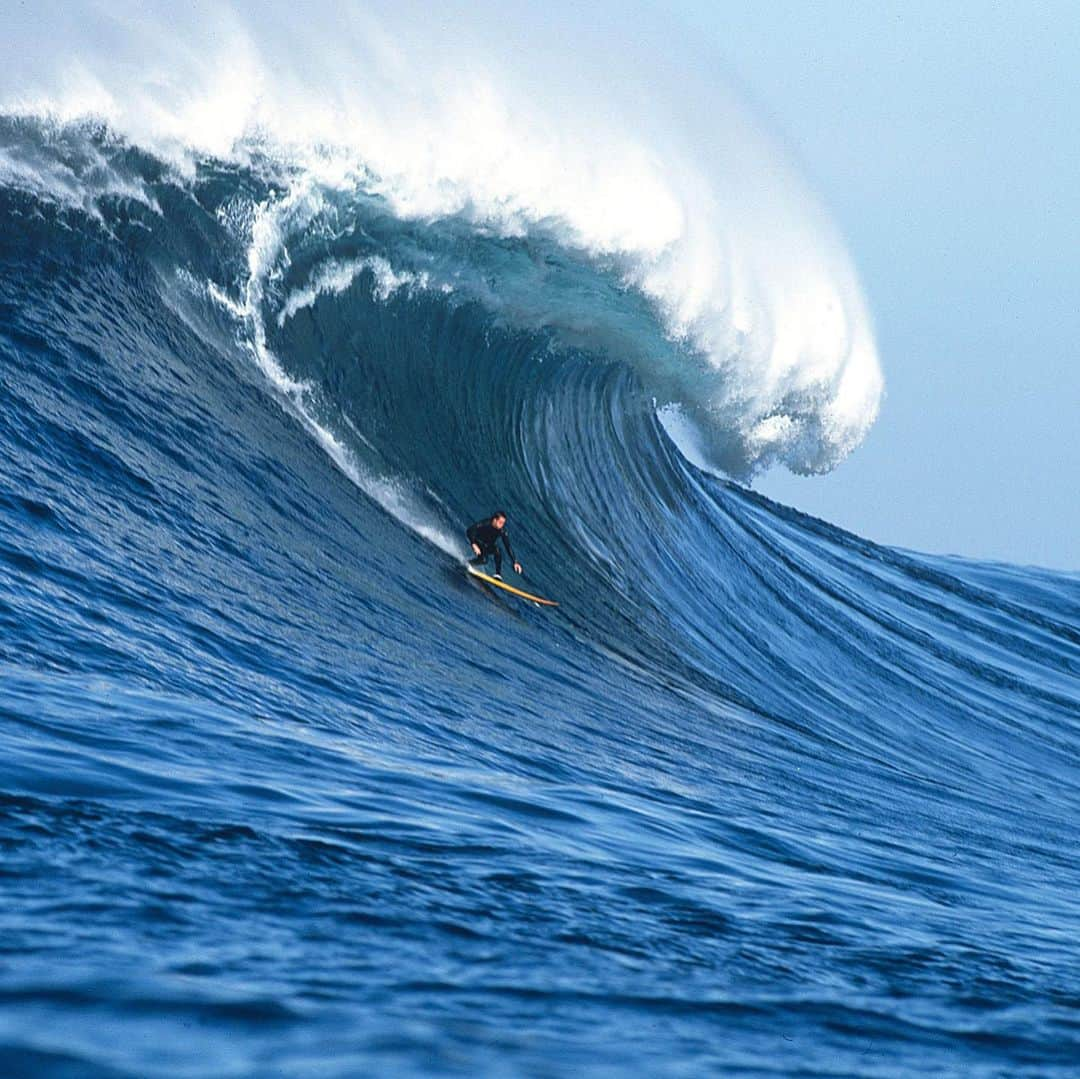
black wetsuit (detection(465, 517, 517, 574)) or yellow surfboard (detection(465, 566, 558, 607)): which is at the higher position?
black wetsuit (detection(465, 517, 517, 574))

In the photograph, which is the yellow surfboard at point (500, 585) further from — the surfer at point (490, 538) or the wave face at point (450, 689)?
the wave face at point (450, 689)

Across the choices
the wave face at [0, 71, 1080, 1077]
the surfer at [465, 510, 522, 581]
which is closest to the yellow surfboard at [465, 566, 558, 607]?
the surfer at [465, 510, 522, 581]

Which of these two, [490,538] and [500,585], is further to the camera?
[500,585]

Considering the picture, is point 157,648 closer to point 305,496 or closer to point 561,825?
point 561,825

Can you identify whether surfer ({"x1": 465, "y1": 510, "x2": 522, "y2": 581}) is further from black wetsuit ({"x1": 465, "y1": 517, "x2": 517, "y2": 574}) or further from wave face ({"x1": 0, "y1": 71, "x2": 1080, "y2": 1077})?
wave face ({"x1": 0, "y1": 71, "x2": 1080, "y2": 1077})

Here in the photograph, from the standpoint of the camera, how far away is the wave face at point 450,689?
10.9ft

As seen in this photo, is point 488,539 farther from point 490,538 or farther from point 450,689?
point 450,689

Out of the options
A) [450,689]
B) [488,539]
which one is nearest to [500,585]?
[488,539]

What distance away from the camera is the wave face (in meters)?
3.32

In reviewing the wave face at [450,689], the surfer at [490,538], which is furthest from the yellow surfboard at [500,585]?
the wave face at [450,689]

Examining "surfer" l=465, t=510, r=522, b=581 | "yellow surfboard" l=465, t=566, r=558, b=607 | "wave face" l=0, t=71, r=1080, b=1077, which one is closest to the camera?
"wave face" l=0, t=71, r=1080, b=1077

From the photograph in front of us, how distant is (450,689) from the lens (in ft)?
25.0

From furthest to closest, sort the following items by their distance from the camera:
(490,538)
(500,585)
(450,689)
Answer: (500,585), (490,538), (450,689)

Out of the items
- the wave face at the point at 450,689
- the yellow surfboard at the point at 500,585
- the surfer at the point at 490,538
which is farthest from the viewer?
the yellow surfboard at the point at 500,585
